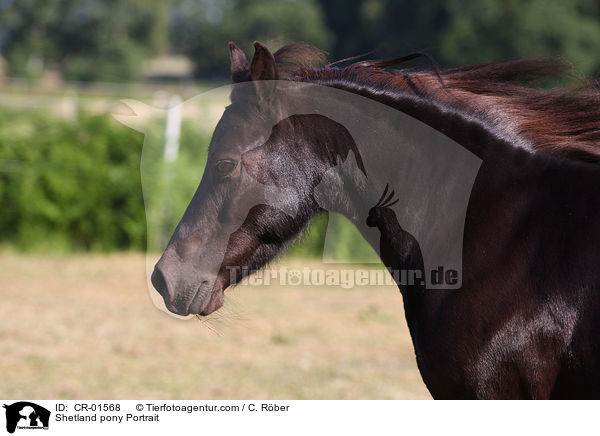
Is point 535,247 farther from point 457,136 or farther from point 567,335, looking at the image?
point 457,136

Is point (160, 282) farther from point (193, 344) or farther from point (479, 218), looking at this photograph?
point (193, 344)

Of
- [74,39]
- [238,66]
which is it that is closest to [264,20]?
[74,39]

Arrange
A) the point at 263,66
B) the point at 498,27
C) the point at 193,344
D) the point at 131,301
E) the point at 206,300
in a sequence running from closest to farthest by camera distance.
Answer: the point at 263,66 → the point at 206,300 → the point at 193,344 → the point at 131,301 → the point at 498,27

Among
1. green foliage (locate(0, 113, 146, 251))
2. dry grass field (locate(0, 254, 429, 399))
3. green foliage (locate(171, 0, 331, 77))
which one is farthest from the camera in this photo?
green foliage (locate(171, 0, 331, 77))

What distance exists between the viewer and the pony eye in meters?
2.58

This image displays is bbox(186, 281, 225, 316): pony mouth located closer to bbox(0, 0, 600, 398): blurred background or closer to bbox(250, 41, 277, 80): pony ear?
bbox(0, 0, 600, 398): blurred background

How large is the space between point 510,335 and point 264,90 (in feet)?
4.26

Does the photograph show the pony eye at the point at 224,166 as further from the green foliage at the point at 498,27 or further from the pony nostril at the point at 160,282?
the green foliage at the point at 498,27

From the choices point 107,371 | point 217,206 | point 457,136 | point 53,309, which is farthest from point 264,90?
point 53,309

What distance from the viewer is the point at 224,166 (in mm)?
2590

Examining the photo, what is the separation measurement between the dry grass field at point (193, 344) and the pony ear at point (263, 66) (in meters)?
1.04
